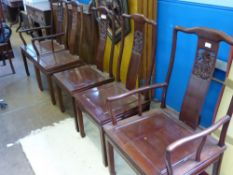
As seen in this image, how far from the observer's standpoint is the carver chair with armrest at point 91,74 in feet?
6.66

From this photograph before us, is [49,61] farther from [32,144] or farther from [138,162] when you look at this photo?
[138,162]

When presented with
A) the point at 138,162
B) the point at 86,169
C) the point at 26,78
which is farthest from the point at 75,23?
the point at 138,162

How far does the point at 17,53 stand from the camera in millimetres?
4250

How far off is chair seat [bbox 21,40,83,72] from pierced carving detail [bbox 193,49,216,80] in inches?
56.4

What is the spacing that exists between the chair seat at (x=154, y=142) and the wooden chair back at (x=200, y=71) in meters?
0.10

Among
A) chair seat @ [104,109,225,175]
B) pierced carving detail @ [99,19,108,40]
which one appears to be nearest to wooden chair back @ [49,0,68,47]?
pierced carving detail @ [99,19,108,40]

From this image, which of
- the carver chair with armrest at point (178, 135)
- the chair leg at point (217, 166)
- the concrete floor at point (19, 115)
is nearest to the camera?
the carver chair with armrest at point (178, 135)

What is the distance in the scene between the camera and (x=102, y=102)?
1.79 meters

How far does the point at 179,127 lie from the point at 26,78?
8.16ft

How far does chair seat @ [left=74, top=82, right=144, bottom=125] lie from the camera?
1665 mm

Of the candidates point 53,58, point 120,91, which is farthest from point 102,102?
point 53,58

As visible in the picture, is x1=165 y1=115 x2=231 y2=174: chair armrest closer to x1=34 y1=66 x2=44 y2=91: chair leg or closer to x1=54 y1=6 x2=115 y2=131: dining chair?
x1=54 y1=6 x2=115 y2=131: dining chair

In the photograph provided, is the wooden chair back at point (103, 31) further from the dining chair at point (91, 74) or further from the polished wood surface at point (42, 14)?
the polished wood surface at point (42, 14)

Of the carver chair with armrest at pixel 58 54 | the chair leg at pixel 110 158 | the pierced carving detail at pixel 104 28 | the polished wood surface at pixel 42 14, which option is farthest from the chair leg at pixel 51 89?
the polished wood surface at pixel 42 14
